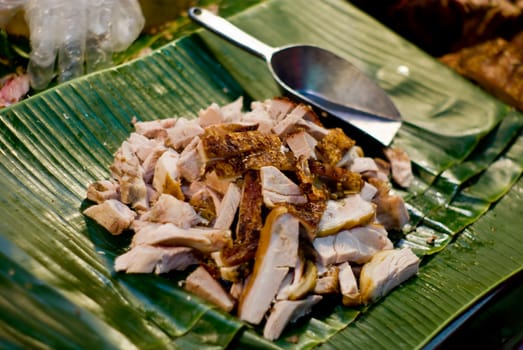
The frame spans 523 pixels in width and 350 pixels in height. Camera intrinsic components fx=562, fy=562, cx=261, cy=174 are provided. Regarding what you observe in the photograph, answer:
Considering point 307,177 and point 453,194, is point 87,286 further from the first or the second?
point 453,194

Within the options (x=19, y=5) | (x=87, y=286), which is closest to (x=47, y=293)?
(x=87, y=286)

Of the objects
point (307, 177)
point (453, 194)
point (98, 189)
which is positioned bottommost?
point (453, 194)

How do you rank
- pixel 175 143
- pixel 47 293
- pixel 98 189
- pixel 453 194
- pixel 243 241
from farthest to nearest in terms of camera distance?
pixel 453 194
pixel 175 143
pixel 98 189
pixel 243 241
pixel 47 293

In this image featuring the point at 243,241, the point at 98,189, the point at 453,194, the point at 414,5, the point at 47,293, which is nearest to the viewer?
the point at 47,293

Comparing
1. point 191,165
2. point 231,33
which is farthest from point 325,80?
point 191,165

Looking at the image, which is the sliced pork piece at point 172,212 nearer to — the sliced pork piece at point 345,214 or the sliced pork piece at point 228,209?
the sliced pork piece at point 228,209

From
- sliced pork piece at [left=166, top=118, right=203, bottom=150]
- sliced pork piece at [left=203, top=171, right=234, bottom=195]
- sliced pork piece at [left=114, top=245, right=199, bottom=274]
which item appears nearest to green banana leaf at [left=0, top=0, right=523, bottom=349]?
sliced pork piece at [left=114, top=245, right=199, bottom=274]

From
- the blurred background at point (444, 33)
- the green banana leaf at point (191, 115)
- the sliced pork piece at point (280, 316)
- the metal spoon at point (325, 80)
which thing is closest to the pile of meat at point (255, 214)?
the sliced pork piece at point (280, 316)

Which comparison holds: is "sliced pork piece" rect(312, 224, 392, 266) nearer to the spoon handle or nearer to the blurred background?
the spoon handle
